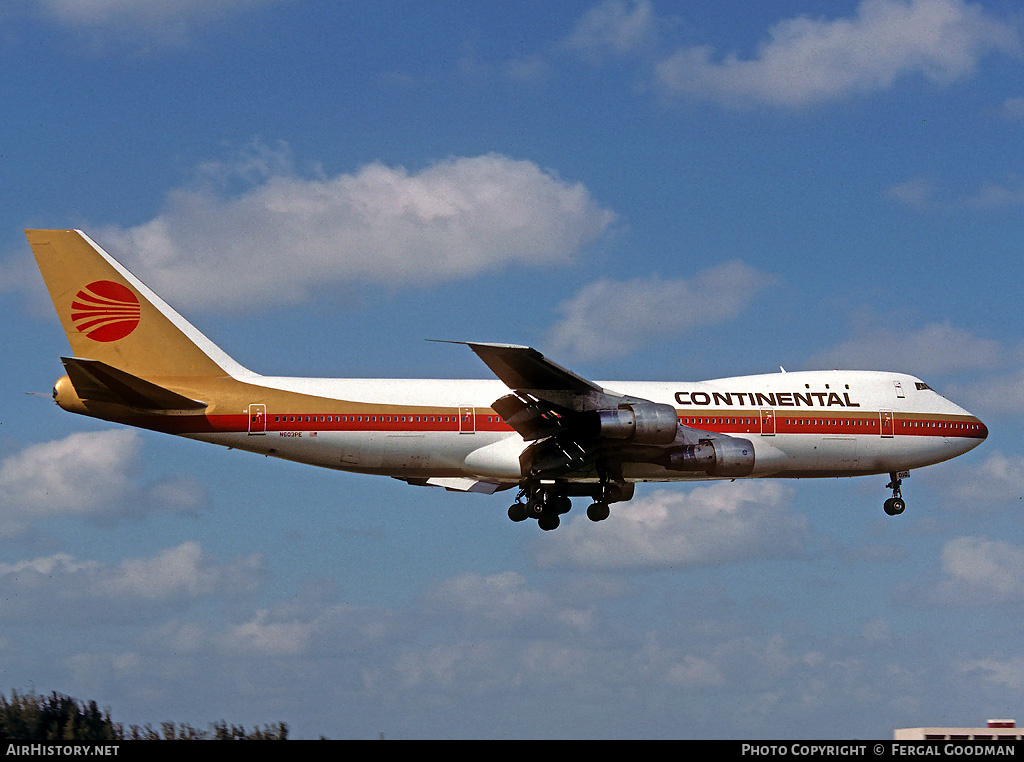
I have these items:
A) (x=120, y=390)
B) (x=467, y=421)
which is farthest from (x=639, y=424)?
(x=120, y=390)

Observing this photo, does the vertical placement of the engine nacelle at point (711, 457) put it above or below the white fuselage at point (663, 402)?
below

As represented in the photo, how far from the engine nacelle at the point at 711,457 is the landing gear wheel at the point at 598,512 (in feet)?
8.69

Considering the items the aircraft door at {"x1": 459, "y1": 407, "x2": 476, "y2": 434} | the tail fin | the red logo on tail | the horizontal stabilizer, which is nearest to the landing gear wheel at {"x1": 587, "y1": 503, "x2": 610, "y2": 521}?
the aircraft door at {"x1": 459, "y1": 407, "x2": 476, "y2": 434}

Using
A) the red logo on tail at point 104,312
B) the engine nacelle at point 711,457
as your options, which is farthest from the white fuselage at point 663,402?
the red logo on tail at point 104,312

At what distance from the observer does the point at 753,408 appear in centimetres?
4153

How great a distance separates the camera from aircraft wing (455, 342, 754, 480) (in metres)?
36.2

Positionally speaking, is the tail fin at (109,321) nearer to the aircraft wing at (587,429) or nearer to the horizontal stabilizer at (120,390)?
the horizontal stabilizer at (120,390)

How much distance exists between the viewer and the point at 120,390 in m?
35.7

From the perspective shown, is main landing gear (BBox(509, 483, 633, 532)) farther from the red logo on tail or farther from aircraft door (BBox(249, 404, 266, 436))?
the red logo on tail

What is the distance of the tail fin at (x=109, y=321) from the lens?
39.0m

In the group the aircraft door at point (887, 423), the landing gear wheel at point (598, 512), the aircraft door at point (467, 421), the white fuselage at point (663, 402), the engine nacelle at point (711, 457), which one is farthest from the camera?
the aircraft door at point (887, 423)

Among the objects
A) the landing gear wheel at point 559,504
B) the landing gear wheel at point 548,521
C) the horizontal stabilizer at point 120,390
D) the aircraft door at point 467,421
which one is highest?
the horizontal stabilizer at point 120,390

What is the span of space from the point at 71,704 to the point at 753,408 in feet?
85.6
